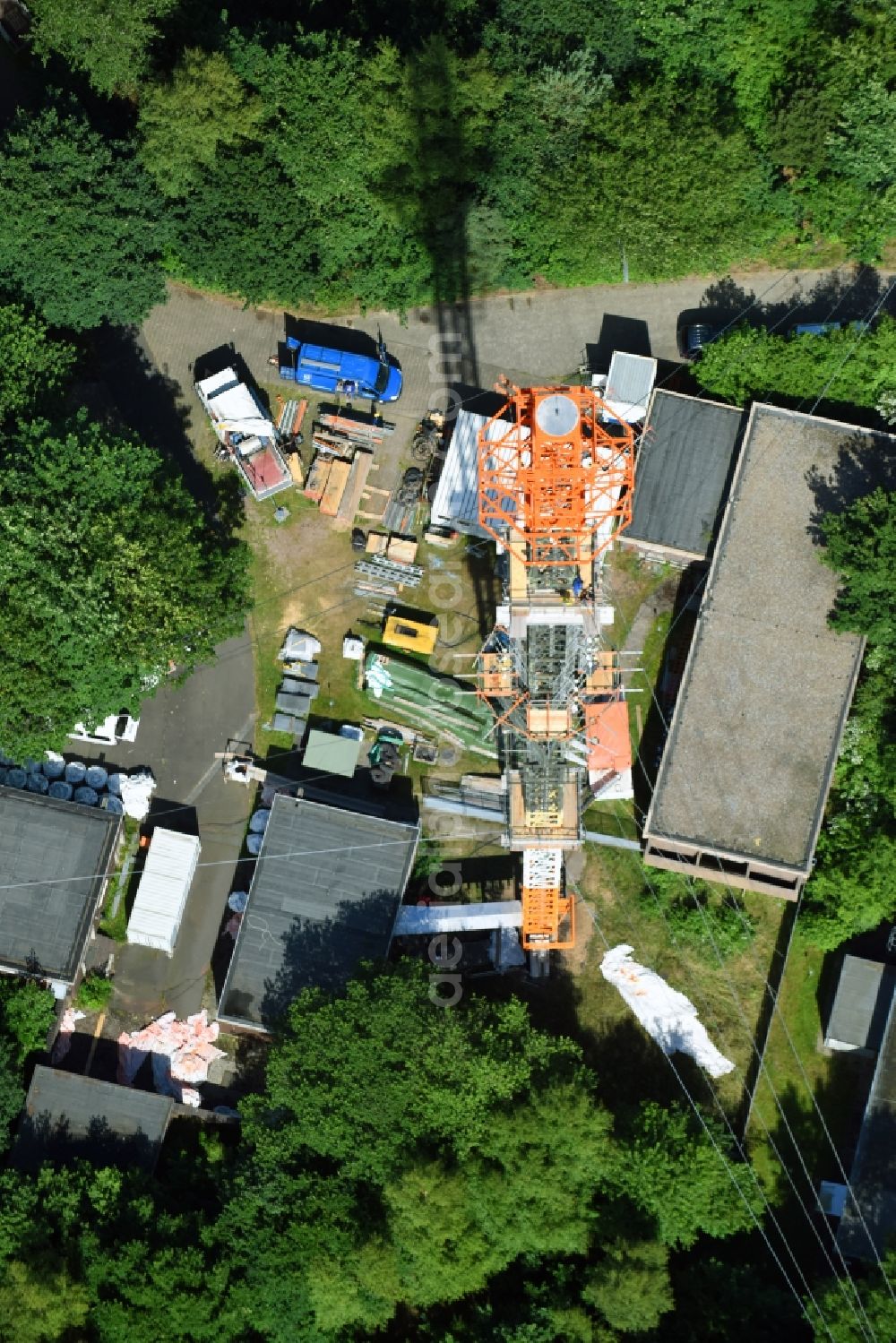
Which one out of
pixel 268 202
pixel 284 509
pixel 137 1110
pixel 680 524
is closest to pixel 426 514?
pixel 284 509

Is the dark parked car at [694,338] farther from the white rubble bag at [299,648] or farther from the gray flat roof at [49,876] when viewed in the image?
the gray flat roof at [49,876]

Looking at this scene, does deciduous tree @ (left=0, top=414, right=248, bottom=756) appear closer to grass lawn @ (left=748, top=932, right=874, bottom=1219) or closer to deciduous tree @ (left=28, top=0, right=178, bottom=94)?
deciduous tree @ (left=28, top=0, right=178, bottom=94)

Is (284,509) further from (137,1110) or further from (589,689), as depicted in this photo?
(137,1110)

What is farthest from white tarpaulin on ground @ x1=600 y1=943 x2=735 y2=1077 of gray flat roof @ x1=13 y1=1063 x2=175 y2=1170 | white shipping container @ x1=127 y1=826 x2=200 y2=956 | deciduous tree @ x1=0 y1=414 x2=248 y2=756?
deciduous tree @ x1=0 y1=414 x2=248 y2=756

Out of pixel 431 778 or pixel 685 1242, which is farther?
pixel 431 778

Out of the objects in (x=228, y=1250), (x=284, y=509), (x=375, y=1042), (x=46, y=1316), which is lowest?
(x=46, y=1316)

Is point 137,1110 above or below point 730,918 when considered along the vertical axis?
below
